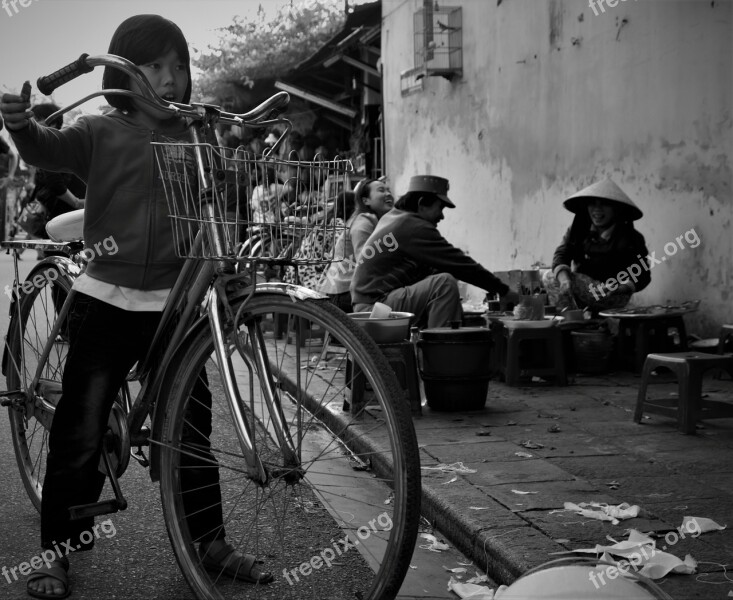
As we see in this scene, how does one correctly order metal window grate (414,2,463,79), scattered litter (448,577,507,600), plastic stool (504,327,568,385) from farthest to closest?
metal window grate (414,2,463,79)
plastic stool (504,327,568,385)
scattered litter (448,577,507,600)

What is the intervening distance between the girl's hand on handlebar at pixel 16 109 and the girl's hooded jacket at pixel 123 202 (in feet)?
1.07

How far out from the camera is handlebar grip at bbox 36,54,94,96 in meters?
2.87

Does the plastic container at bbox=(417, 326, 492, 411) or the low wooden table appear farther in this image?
the low wooden table

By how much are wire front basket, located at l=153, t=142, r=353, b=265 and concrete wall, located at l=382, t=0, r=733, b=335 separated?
18.3 feet

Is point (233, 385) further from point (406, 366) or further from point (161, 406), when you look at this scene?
point (406, 366)

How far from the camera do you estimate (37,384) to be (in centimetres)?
401

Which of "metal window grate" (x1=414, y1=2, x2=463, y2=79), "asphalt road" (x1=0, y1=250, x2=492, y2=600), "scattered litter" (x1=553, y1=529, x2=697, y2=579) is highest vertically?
"metal window grate" (x1=414, y1=2, x2=463, y2=79)

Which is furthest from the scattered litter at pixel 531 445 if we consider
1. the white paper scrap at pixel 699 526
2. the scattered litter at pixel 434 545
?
the white paper scrap at pixel 699 526

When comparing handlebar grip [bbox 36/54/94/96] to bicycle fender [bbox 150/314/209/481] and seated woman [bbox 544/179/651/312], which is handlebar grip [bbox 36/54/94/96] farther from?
seated woman [bbox 544/179/651/312]

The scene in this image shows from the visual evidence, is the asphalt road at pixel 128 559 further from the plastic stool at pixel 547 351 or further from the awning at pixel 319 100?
the awning at pixel 319 100

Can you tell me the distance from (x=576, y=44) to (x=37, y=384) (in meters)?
7.40

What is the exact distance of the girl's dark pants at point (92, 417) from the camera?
3.36 meters

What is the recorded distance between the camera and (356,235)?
9656 mm

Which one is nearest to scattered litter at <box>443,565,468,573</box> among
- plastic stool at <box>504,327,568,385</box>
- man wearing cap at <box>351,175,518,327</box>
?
plastic stool at <box>504,327,568,385</box>
